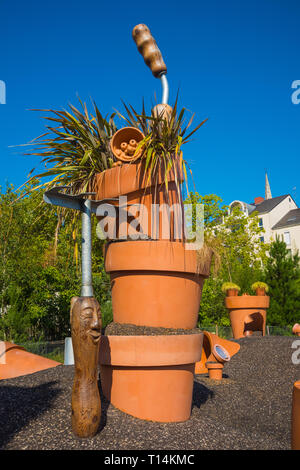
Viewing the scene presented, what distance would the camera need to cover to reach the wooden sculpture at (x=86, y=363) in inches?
96.6

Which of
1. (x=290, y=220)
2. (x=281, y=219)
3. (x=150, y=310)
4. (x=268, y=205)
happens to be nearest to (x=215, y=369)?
(x=150, y=310)

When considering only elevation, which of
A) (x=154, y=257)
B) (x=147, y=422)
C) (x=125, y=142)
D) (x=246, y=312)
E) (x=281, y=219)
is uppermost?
(x=281, y=219)

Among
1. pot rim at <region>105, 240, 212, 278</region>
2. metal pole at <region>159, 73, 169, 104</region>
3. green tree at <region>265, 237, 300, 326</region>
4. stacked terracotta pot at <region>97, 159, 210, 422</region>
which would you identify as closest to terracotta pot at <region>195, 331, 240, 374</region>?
stacked terracotta pot at <region>97, 159, 210, 422</region>

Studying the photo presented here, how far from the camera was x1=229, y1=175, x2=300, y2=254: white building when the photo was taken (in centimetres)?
2634

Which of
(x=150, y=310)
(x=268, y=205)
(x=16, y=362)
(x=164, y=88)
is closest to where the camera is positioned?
(x=150, y=310)

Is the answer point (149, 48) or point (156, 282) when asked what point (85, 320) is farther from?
point (149, 48)

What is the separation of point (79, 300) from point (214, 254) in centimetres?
162

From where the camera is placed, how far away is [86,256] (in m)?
2.85

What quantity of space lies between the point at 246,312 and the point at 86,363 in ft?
23.4

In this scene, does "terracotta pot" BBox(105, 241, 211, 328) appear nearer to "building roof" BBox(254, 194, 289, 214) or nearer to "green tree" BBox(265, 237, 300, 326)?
"green tree" BBox(265, 237, 300, 326)

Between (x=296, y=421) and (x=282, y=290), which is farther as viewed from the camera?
(x=282, y=290)

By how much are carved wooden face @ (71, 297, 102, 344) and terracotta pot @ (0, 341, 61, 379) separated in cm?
212

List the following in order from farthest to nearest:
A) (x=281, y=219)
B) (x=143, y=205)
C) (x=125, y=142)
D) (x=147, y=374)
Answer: (x=281, y=219)
(x=125, y=142)
(x=143, y=205)
(x=147, y=374)

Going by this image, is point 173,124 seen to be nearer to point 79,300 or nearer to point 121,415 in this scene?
point 79,300
